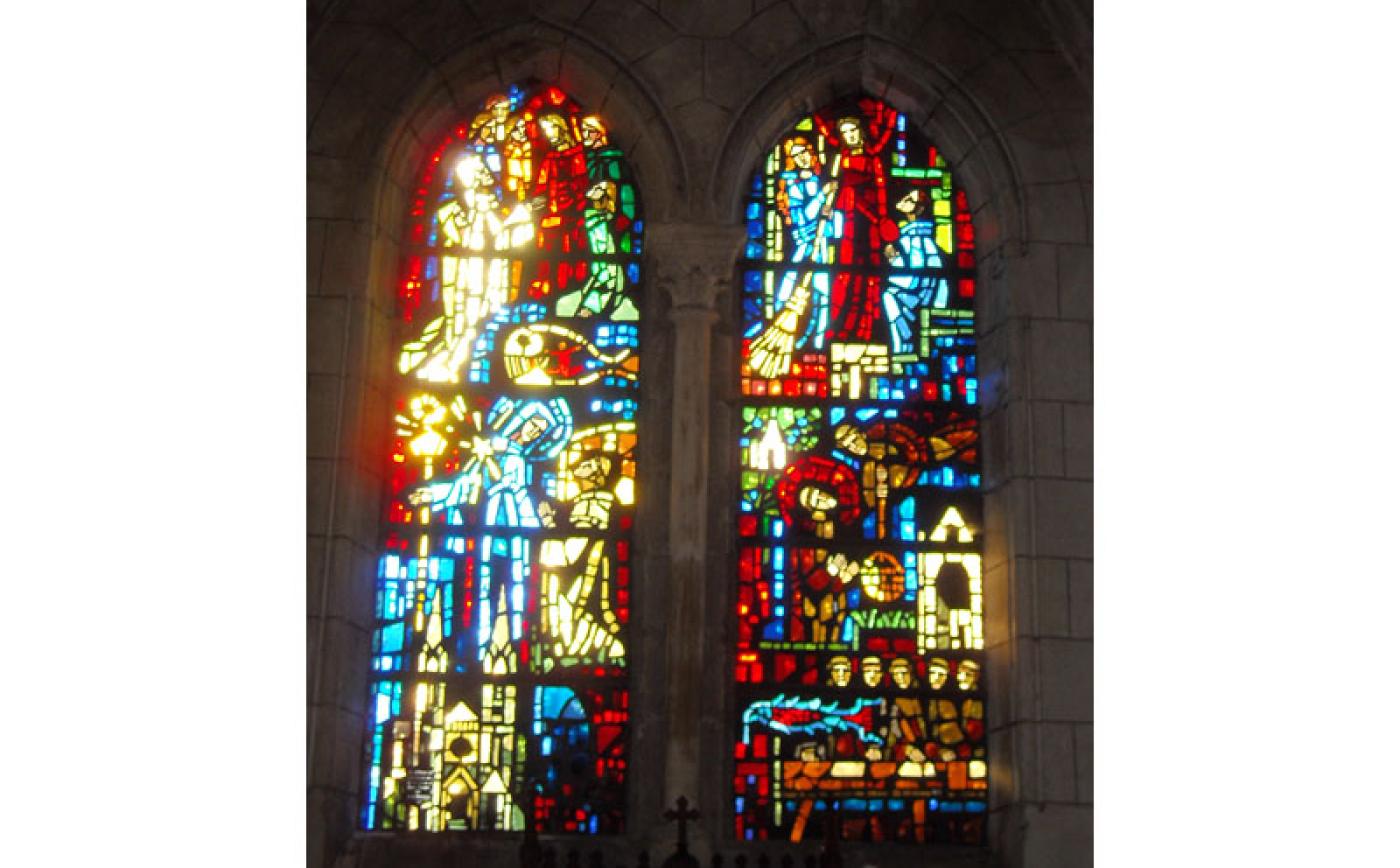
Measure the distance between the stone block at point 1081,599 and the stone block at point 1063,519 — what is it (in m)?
0.05

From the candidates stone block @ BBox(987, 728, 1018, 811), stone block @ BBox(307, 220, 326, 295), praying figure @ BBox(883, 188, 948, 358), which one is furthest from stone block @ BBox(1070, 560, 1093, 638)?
stone block @ BBox(307, 220, 326, 295)

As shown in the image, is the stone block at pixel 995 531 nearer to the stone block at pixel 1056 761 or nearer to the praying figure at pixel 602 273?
the stone block at pixel 1056 761

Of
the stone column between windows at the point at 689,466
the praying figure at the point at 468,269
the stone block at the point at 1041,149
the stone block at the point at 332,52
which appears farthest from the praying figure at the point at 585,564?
the stone block at the point at 1041,149

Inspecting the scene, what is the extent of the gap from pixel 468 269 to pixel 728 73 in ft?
4.50

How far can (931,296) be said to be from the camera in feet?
29.9

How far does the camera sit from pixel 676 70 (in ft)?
29.7

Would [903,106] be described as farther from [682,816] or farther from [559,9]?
[682,816]

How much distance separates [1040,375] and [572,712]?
7.62ft

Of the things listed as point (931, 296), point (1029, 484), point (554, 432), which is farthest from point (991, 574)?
point (554, 432)

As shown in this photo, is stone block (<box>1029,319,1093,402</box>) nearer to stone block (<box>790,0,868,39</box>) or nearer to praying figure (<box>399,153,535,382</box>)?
stone block (<box>790,0,868,39</box>)

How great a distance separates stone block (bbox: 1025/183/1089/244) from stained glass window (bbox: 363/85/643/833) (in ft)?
5.46

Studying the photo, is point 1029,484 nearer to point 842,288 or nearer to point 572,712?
point 842,288

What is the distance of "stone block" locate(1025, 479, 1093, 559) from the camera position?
27.9 ft

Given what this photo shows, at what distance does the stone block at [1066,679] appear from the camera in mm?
8320
